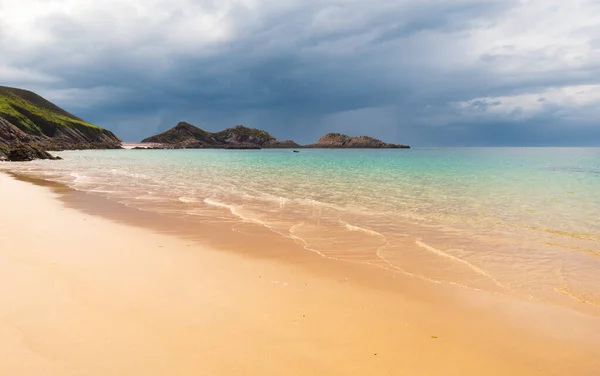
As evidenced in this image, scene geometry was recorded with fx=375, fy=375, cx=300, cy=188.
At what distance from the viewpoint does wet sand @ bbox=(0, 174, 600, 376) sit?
4.14 metres

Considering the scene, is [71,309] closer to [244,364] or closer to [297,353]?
[244,364]

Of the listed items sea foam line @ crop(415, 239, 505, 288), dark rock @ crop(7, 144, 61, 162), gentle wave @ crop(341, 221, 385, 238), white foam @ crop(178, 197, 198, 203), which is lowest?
sea foam line @ crop(415, 239, 505, 288)

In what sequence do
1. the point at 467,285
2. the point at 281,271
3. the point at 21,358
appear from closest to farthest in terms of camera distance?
the point at 21,358 → the point at 467,285 → the point at 281,271

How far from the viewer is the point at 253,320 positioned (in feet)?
17.1

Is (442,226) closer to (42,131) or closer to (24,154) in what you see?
(24,154)

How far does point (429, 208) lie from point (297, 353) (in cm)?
1386

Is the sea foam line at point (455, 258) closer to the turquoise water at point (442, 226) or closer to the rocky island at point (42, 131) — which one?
the turquoise water at point (442, 226)

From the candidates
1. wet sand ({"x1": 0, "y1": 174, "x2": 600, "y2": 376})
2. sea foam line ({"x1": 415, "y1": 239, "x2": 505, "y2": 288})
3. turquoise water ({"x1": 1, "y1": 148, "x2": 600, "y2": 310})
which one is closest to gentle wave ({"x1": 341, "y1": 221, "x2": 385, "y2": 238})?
turquoise water ({"x1": 1, "y1": 148, "x2": 600, "y2": 310})

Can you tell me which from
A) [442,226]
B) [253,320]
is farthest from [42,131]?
[253,320]

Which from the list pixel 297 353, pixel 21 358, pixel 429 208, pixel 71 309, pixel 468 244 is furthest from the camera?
pixel 429 208

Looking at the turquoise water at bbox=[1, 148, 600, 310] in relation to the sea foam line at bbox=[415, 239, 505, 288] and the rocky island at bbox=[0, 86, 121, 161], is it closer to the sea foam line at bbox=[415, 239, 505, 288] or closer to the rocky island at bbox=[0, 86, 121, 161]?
the sea foam line at bbox=[415, 239, 505, 288]

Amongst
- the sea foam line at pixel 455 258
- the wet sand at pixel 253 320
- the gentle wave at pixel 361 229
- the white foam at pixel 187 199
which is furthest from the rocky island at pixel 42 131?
the sea foam line at pixel 455 258

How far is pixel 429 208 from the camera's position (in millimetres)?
16875

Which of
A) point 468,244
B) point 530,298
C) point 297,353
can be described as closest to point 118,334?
point 297,353
